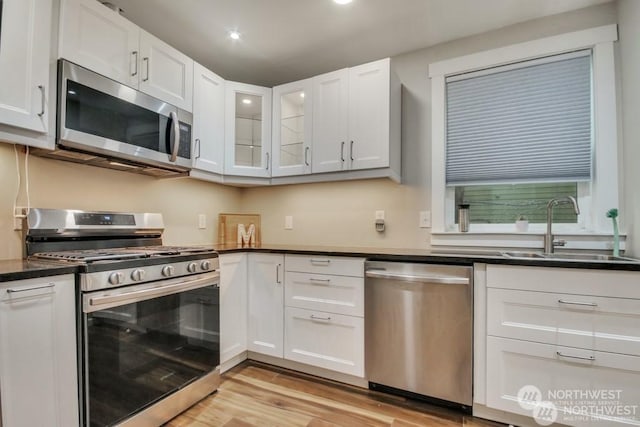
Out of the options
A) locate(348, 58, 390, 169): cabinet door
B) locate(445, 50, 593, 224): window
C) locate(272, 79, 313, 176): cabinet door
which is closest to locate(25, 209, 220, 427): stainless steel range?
locate(272, 79, 313, 176): cabinet door

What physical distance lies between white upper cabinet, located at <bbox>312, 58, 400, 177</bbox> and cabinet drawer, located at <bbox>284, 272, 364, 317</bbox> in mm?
847

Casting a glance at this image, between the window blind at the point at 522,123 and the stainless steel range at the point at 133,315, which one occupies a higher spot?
the window blind at the point at 522,123

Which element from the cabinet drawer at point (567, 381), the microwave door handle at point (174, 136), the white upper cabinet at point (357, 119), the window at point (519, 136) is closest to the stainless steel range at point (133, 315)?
the microwave door handle at point (174, 136)

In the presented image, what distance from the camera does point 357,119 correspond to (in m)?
2.33

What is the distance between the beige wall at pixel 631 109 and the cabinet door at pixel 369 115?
1395 millimetres

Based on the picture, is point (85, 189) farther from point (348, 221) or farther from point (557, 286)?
point (557, 286)

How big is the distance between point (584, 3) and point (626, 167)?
1.08 m

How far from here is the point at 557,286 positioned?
156 cm

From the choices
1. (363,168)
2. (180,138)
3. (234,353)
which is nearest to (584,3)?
(363,168)

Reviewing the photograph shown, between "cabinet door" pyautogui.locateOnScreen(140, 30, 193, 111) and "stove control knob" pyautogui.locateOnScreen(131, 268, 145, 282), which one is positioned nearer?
"stove control knob" pyautogui.locateOnScreen(131, 268, 145, 282)

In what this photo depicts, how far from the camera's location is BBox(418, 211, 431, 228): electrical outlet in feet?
7.88

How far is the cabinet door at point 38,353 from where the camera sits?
1.14 m

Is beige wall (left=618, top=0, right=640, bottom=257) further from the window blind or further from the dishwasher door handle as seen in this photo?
the dishwasher door handle

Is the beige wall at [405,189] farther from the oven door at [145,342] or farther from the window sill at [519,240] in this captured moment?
the oven door at [145,342]
